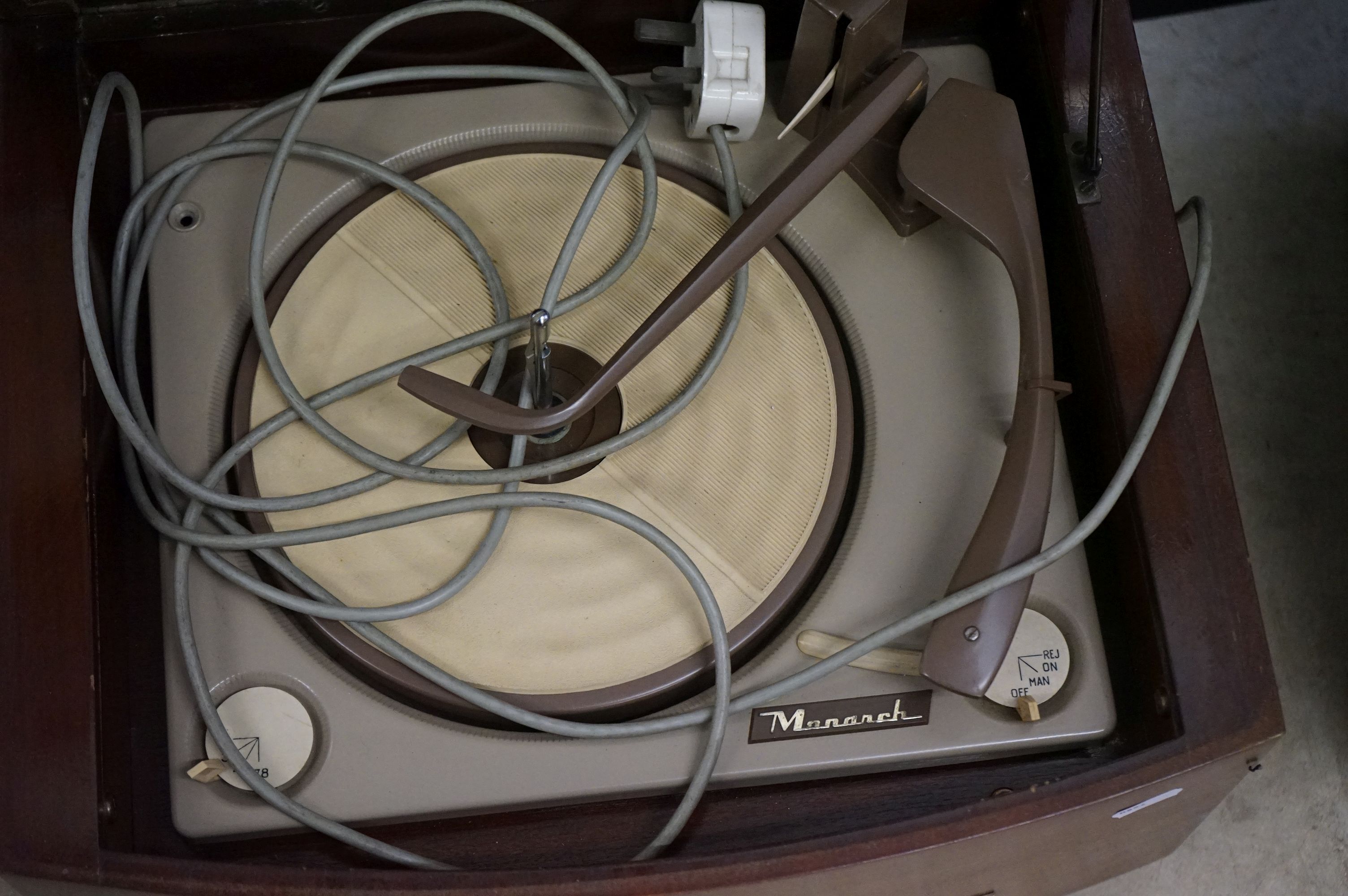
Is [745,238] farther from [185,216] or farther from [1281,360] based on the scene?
[1281,360]

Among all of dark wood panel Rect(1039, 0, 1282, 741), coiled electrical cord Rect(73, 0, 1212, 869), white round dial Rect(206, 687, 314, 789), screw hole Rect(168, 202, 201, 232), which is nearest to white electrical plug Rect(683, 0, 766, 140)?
coiled electrical cord Rect(73, 0, 1212, 869)

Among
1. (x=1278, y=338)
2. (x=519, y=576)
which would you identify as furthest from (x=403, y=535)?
(x=1278, y=338)

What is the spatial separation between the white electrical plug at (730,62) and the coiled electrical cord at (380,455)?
0.02 meters

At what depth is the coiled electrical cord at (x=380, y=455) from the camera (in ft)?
2.36

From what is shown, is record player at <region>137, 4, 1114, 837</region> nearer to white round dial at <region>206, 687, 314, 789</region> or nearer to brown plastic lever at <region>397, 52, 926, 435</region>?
white round dial at <region>206, 687, 314, 789</region>

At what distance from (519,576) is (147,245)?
1.09 feet

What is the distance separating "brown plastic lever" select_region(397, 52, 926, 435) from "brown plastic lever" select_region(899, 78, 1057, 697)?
9 cm

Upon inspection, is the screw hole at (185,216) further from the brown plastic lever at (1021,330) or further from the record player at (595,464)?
the brown plastic lever at (1021,330)

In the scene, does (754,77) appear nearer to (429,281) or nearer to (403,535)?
(429,281)

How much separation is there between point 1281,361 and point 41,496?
1.04m

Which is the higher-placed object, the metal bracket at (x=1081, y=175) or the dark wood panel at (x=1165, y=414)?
the metal bracket at (x=1081, y=175)

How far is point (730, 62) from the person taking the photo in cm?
83

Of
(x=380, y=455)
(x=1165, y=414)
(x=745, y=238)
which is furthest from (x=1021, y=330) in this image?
(x=380, y=455)

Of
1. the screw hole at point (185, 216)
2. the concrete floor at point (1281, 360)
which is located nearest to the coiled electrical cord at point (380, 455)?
the screw hole at point (185, 216)
